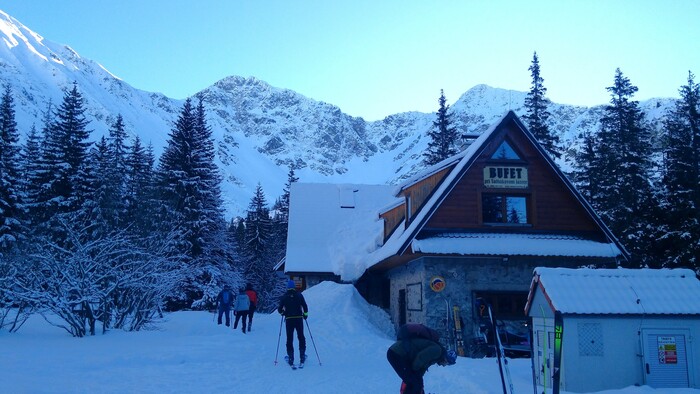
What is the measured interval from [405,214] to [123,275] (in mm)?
10071

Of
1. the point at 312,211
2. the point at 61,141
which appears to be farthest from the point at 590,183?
the point at 61,141

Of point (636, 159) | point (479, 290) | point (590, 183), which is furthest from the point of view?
point (590, 183)

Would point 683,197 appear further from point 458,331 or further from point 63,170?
point 63,170

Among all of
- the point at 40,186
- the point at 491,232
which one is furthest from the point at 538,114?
the point at 40,186

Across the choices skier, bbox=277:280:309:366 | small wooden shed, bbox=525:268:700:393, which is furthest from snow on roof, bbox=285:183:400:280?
small wooden shed, bbox=525:268:700:393

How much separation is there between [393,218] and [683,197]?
11.6 metres

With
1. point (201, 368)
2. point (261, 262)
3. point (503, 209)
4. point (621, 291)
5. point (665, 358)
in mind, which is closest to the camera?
point (665, 358)

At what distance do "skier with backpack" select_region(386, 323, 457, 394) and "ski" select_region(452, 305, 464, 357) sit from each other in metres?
11.1

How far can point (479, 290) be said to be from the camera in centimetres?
1717

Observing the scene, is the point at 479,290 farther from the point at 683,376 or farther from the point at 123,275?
the point at 123,275

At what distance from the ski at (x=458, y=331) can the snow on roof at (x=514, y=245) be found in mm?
1868

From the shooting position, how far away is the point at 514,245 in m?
16.9

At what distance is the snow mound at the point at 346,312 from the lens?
1988 cm

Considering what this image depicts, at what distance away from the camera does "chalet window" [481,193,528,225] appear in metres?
17.9
